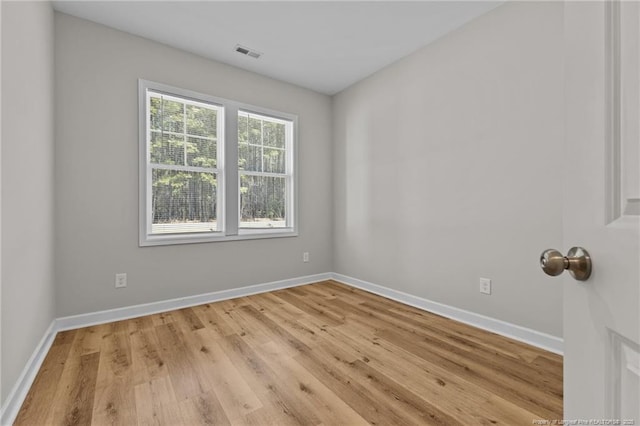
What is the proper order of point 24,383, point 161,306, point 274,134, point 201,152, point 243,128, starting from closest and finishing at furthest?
point 24,383
point 161,306
point 201,152
point 243,128
point 274,134

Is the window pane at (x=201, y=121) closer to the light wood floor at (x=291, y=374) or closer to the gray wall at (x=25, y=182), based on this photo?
the gray wall at (x=25, y=182)

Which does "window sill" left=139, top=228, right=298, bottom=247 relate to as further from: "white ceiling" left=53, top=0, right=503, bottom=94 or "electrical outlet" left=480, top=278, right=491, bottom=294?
"electrical outlet" left=480, top=278, right=491, bottom=294

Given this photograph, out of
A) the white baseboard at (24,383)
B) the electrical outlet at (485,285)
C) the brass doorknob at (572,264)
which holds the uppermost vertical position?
the brass doorknob at (572,264)

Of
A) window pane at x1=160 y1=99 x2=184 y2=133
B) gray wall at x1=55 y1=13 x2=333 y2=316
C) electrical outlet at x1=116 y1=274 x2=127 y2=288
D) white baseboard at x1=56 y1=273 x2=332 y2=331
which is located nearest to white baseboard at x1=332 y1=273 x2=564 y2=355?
white baseboard at x1=56 y1=273 x2=332 y2=331

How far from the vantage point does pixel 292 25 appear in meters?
2.50

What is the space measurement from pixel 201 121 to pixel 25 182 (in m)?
1.67

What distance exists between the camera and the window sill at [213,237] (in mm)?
2701

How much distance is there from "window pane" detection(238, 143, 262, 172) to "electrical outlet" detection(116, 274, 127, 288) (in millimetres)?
1567

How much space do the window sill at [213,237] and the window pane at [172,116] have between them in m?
1.08

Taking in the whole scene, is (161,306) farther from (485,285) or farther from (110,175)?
(485,285)

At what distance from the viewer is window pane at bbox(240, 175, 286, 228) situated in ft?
11.0

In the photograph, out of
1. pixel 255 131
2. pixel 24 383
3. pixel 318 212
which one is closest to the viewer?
pixel 24 383

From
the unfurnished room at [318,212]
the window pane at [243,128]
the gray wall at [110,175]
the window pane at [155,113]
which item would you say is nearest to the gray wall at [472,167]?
the unfurnished room at [318,212]

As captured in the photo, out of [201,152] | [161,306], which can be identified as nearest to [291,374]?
[161,306]
